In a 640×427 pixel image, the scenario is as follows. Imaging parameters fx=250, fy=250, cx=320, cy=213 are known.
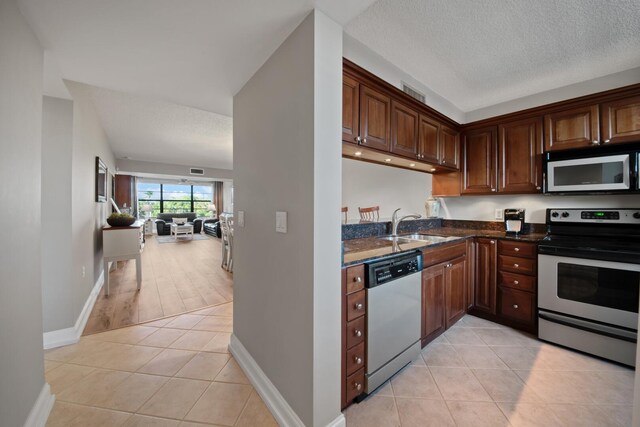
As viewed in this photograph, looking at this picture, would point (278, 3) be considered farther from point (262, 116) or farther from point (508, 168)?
point (508, 168)

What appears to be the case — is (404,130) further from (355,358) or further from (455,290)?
(355,358)

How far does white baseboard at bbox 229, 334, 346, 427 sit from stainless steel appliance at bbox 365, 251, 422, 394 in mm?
409

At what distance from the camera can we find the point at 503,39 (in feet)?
6.13

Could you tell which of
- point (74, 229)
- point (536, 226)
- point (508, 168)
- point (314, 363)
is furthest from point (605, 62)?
point (74, 229)

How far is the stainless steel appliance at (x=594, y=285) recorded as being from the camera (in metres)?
1.87

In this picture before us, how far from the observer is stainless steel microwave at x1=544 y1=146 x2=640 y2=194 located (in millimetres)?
2170

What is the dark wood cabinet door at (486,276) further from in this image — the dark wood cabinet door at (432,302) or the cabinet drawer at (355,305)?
the cabinet drawer at (355,305)

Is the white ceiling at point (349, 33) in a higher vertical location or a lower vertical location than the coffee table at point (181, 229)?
higher

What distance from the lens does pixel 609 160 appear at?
7.41 feet

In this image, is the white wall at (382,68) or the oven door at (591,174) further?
the oven door at (591,174)

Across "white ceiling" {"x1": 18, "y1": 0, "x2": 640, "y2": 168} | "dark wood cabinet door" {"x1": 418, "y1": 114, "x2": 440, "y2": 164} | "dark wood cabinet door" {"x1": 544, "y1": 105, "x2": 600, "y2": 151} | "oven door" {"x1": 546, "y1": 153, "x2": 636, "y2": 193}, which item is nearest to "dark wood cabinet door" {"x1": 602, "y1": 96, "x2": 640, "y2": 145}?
"dark wood cabinet door" {"x1": 544, "y1": 105, "x2": 600, "y2": 151}

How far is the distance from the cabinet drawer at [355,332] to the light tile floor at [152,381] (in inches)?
25.2

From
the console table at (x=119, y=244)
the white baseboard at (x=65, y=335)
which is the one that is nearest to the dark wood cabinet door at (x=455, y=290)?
the white baseboard at (x=65, y=335)

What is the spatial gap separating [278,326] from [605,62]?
3.46 metres
